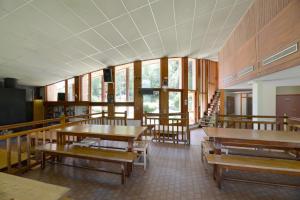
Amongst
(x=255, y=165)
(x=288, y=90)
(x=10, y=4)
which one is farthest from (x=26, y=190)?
(x=288, y=90)

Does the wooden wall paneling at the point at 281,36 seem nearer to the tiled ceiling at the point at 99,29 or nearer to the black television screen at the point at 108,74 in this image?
the tiled ceiling at the point at 99,29

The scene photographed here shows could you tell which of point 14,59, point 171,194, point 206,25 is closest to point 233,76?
point 206,25

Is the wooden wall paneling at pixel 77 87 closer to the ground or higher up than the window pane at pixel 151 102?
higher up

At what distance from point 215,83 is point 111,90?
21.0 ft

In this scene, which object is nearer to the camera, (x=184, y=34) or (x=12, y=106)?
(x=184, y=34)

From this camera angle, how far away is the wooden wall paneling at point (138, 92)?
7020 millimetres

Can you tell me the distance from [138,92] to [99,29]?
357cm

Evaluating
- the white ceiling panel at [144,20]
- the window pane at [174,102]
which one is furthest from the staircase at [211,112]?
the white ceiling panel at [144,20]

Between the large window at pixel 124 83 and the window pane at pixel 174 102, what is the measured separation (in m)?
1.83

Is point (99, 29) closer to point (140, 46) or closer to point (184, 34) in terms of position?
point (140, 46)

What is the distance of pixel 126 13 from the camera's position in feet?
11.1

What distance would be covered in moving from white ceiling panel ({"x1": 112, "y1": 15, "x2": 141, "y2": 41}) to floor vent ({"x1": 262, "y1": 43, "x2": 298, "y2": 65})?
2.94 m

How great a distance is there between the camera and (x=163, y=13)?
360 centimetres

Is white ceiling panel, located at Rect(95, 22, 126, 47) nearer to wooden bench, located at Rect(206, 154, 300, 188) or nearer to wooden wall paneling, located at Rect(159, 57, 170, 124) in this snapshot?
wooden wall paneling, located at Rect(159, 57, 170, 124)
